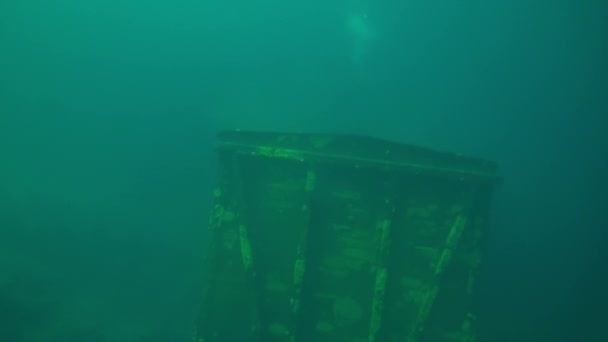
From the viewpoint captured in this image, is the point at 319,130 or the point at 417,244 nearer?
the point at 417,244

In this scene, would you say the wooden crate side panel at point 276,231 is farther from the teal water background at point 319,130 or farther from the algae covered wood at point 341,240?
the teal water background at point 319,130

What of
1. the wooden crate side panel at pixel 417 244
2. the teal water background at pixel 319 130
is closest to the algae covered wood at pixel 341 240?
the wooden crate side panel at pixel 417 244

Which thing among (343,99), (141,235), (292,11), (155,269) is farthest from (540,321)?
(292,11)

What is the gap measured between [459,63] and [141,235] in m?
10.8

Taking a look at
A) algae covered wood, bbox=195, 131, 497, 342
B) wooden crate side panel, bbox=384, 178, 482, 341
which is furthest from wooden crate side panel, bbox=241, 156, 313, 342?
wooden crate side panel, bbox=384, 178, 482, 341

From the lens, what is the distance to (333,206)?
4.44m

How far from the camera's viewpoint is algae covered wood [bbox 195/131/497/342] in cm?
416

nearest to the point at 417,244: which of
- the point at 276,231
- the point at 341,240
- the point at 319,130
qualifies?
the point at 341,240

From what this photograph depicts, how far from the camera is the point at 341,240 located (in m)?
4.41

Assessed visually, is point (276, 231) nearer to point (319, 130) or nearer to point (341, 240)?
point (341, 240)

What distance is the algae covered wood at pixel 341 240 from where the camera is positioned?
13.7 ft

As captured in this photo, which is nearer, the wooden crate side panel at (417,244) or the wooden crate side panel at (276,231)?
the wooden crate side panel at (417,244)

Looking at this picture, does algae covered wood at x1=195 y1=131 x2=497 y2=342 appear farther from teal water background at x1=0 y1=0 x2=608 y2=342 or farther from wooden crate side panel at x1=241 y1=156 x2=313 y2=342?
teal water background at x1=0 y1=0 x2=608 y2=342

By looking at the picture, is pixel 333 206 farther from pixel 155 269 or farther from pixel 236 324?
pixel 155 269
